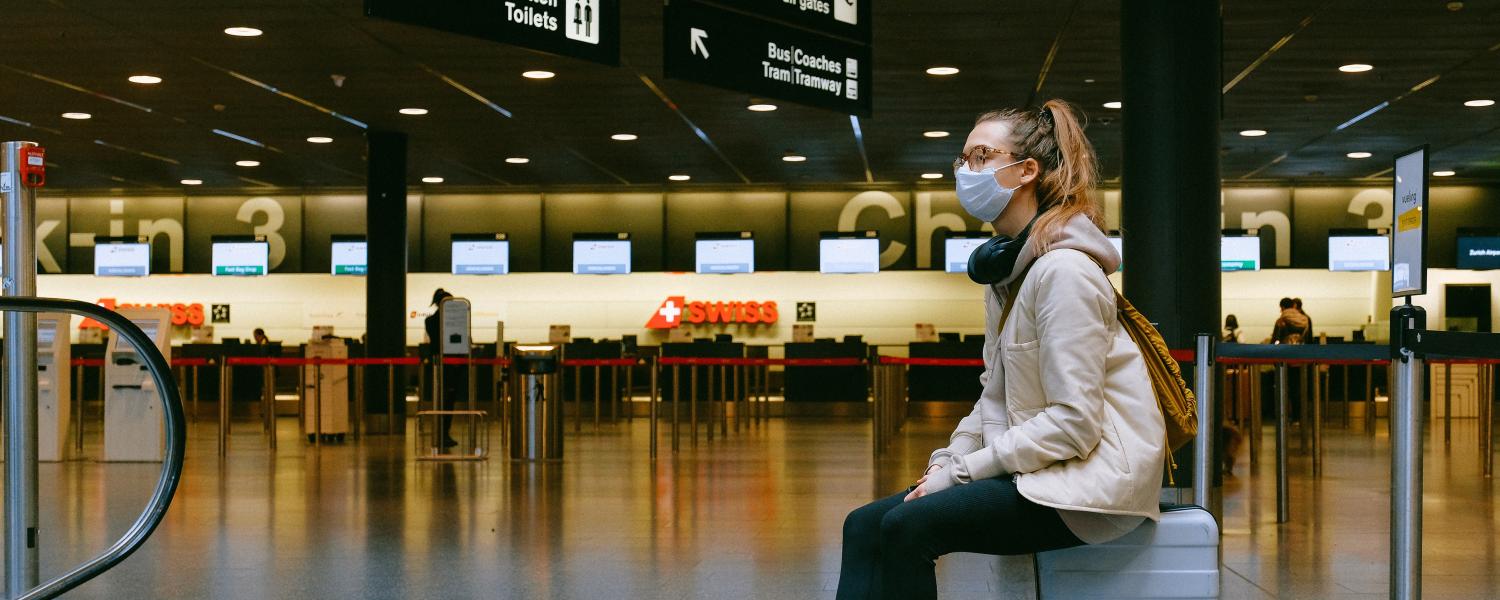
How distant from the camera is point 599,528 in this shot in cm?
662

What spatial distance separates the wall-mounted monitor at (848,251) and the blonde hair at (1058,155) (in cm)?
1741

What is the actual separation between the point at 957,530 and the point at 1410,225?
6.48ft

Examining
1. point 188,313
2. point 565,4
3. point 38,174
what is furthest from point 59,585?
point 188,313

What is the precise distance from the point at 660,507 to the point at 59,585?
418cm

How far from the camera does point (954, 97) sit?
41.1 ft

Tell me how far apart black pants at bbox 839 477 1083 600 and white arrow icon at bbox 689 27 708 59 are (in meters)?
3.83

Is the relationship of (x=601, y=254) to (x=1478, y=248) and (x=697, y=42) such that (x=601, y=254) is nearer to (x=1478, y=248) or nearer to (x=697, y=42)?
(x=1478, y=248)

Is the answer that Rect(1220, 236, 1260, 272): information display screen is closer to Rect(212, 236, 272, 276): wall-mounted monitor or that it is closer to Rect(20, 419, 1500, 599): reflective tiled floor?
Rect(20, 419, 1500, 599): reflective tiled floor

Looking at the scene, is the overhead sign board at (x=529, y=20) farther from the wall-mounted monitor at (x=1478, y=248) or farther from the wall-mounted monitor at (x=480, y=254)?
the wall-mounted monitor at (x=1478, y=248)

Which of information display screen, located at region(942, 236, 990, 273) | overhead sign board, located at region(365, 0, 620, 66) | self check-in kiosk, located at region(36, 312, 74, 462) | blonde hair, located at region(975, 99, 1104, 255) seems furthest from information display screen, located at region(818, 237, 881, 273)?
blonde hair, located at region(975, 99, 1104, 255)

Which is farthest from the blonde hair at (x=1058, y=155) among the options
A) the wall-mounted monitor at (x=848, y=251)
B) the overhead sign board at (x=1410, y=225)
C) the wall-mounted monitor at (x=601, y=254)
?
the wall-mounted monitor at (x=601, y=254)

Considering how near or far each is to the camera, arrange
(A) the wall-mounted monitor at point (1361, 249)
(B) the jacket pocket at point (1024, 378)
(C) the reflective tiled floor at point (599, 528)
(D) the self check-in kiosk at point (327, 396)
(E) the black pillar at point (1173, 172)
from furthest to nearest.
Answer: (A) the wall-mounted monitor at point (1361, 249) < (D) the self check-in kiosk at point (327, 396) < (E) the black pillar at point (1173, 172) < (C) the reflective tiled floor at point (599, 528) < (B) the jacket pocket at point (1024, 378)

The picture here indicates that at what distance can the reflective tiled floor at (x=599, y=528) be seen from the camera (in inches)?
201

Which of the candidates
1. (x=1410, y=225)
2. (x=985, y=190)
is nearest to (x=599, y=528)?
(x=1410, y=225)
